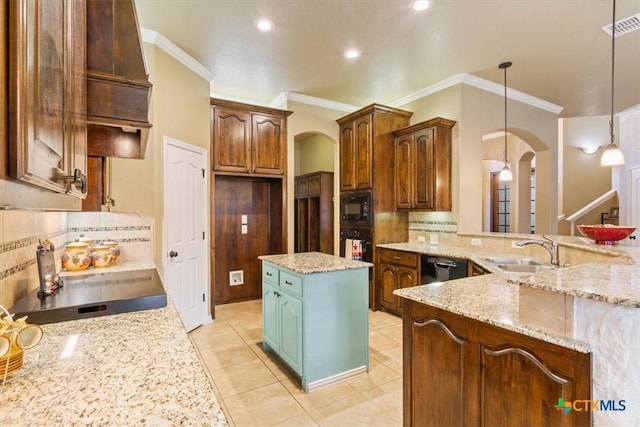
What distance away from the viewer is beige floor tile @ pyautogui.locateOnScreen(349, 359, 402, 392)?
2453 mm

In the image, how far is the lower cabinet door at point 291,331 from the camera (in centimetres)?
241

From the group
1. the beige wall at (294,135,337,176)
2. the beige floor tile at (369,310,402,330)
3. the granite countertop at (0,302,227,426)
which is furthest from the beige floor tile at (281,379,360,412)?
the beige wall at (294,135,337,176)

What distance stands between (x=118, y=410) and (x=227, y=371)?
2222mm

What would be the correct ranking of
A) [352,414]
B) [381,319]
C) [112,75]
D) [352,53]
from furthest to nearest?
1. [381,319]
2. [352,53]
3. [352,414]
4. [112,75]

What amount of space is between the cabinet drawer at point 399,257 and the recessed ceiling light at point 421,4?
2.47 metres

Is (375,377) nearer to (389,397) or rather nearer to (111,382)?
(389,397)

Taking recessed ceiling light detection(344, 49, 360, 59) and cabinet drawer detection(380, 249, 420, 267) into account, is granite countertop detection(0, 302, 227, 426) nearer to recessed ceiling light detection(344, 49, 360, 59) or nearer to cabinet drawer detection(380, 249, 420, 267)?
cabinet drawer detection(380, 249, 420, 267)

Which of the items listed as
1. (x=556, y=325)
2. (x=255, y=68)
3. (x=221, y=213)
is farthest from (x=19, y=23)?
(x=221, y=213)

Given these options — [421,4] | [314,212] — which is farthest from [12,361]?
[314,212]

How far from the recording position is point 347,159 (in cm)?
461

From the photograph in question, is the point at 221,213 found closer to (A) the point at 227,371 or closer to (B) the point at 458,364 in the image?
(A) the point at 227,371

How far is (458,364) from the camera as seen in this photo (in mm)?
1384

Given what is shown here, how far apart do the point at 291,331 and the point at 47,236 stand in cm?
173

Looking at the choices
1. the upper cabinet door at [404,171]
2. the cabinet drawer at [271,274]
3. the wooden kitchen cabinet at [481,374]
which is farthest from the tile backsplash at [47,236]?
the upper cabinet door at [404,171]
